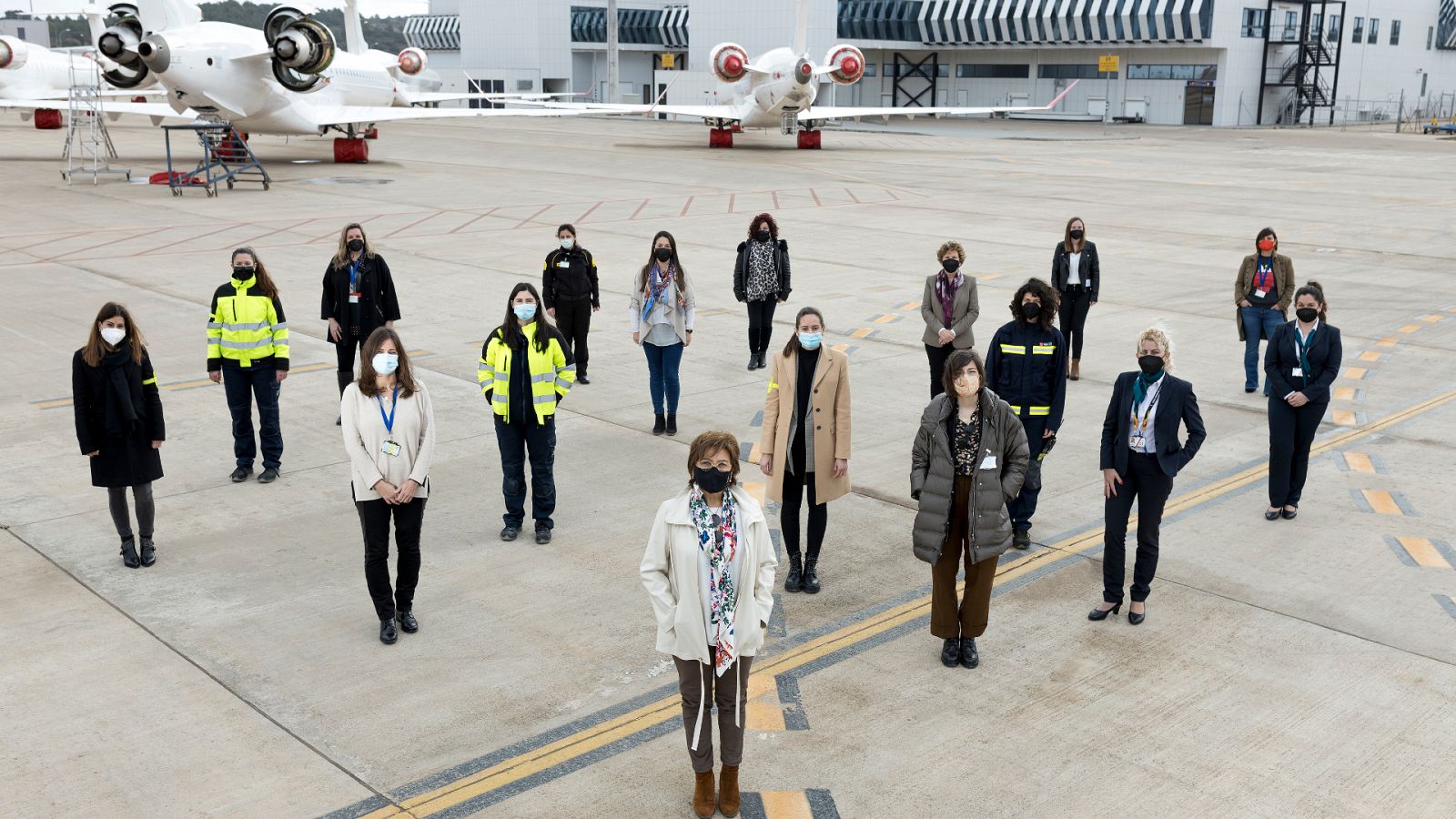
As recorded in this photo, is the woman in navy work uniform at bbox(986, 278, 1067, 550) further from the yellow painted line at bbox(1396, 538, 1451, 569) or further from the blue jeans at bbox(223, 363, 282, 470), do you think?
the blue jeans at bbox(223, 363, 282, 470)

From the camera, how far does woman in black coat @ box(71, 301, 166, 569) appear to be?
823 cm

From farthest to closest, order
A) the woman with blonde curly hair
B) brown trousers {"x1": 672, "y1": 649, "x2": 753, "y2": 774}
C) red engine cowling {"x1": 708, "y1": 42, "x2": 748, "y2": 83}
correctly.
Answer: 1. red engine cowling {"x1": 708, "y1": 42, "x2": 748, "y2": 83}
2. the woman with blonde curly hair
3. brown trousers {"x1": 672, "y1": 649, "x2": 753, "y2": 774}

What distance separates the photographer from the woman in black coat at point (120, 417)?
324 inches

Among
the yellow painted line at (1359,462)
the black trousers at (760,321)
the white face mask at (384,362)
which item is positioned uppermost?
the white face mask at (384,362)

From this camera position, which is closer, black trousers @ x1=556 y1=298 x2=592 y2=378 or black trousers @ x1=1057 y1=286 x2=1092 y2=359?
black trousers @ x1=556 y1=298 x2=592 y2=378

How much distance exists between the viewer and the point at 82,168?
118 feet

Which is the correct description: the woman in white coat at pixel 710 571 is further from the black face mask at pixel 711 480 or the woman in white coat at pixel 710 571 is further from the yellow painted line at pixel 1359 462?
the yellow painted line at pixel 1359 462

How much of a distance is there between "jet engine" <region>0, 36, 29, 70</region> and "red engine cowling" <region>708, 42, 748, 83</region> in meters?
32.5

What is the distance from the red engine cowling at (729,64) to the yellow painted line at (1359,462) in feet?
134

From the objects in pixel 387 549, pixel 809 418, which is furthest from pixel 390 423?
pixel 809 418

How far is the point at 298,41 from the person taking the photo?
35.0 metres

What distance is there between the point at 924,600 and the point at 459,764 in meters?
3.40

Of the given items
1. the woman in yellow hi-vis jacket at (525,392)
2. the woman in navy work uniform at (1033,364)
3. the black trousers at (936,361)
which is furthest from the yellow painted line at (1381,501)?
the woman in yellow hi-vis jacket at (525,392)

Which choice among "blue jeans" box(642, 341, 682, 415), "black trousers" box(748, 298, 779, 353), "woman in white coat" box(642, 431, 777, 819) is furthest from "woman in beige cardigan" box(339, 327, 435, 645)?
"black trousers" box(748, 298, 779, 353)
